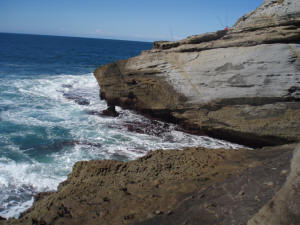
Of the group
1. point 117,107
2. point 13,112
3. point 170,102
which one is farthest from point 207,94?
point 13,112

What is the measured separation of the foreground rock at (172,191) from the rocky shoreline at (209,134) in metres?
0.01

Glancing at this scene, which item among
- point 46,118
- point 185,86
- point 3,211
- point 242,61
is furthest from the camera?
point 46,118

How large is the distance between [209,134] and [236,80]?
1.88m

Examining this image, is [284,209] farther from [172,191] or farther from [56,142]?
[56,142]

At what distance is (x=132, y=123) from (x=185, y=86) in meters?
2.35

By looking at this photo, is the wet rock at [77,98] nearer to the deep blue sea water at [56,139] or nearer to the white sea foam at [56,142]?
the deep blue sea water at [56,139]

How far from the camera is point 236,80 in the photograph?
6.92 meters

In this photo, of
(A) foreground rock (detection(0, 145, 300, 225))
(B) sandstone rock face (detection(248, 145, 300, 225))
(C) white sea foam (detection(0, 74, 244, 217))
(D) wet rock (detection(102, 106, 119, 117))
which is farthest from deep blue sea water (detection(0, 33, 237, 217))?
(B) sandstone rock face (detection(248, 145, 300, 225))

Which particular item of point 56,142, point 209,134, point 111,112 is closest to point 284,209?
point 209,134

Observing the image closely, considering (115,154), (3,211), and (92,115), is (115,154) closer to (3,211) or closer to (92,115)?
(3,211)

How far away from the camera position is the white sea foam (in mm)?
5098

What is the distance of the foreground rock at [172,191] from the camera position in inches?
99.3

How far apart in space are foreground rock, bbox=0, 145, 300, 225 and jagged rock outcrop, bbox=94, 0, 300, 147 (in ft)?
8.16

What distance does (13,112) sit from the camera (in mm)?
9539
